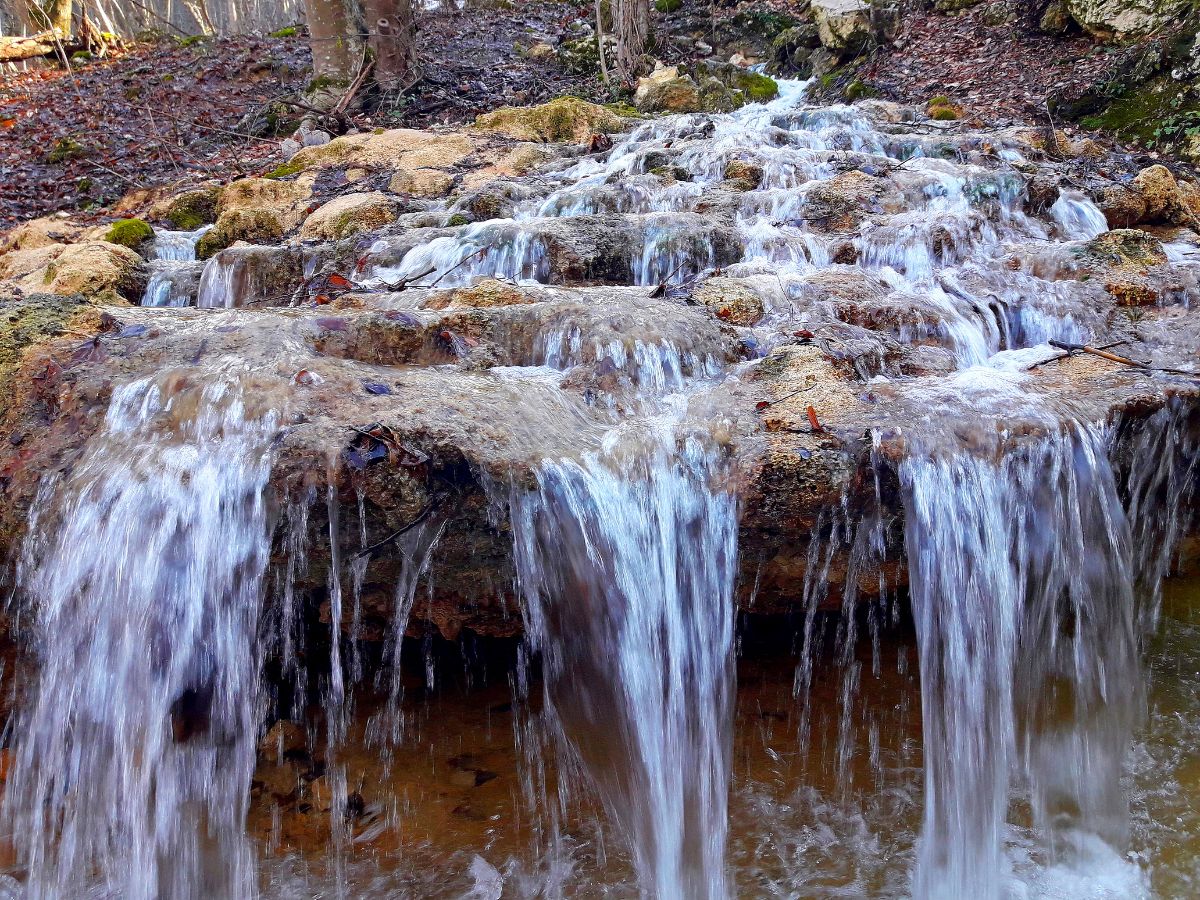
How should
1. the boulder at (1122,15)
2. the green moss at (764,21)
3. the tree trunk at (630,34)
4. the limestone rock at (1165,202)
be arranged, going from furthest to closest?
the green moss at (764,21) → the tree trunk at (630,34) → the boulder at (1122,15) → the limestone rock at (1165,202)

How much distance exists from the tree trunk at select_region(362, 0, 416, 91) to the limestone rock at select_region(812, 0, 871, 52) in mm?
6882

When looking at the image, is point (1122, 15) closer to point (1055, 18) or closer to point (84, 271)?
point (1055, 18)

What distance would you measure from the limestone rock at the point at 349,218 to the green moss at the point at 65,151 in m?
5.21

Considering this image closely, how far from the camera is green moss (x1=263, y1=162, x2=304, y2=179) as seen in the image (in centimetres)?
813

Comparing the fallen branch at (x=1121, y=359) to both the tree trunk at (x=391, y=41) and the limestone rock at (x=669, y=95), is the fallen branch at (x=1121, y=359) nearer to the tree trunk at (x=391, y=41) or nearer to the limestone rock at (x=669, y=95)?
the limestone rock at (x=669, y=95)

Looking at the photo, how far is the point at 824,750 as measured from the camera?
10.0 feet

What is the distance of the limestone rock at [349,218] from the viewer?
20.7ft

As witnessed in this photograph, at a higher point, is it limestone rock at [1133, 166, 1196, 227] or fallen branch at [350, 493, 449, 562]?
limestone rock at [1133, 166, 1196, 227]

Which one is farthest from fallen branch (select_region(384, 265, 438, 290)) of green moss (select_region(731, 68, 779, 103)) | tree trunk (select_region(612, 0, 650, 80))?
green moss (select_region(731, 68, 779, 103))

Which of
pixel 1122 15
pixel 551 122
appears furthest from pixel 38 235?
pixel 1122 15

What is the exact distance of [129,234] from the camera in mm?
6480

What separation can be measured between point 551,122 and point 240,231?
4346mm

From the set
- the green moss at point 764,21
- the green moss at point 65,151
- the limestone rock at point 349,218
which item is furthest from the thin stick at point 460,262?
the green moss at point 764,21

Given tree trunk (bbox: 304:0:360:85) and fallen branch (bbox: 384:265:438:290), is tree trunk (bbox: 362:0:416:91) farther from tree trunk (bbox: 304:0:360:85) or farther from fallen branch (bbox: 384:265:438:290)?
fallen branch (bbox: 384:265:438:290)
